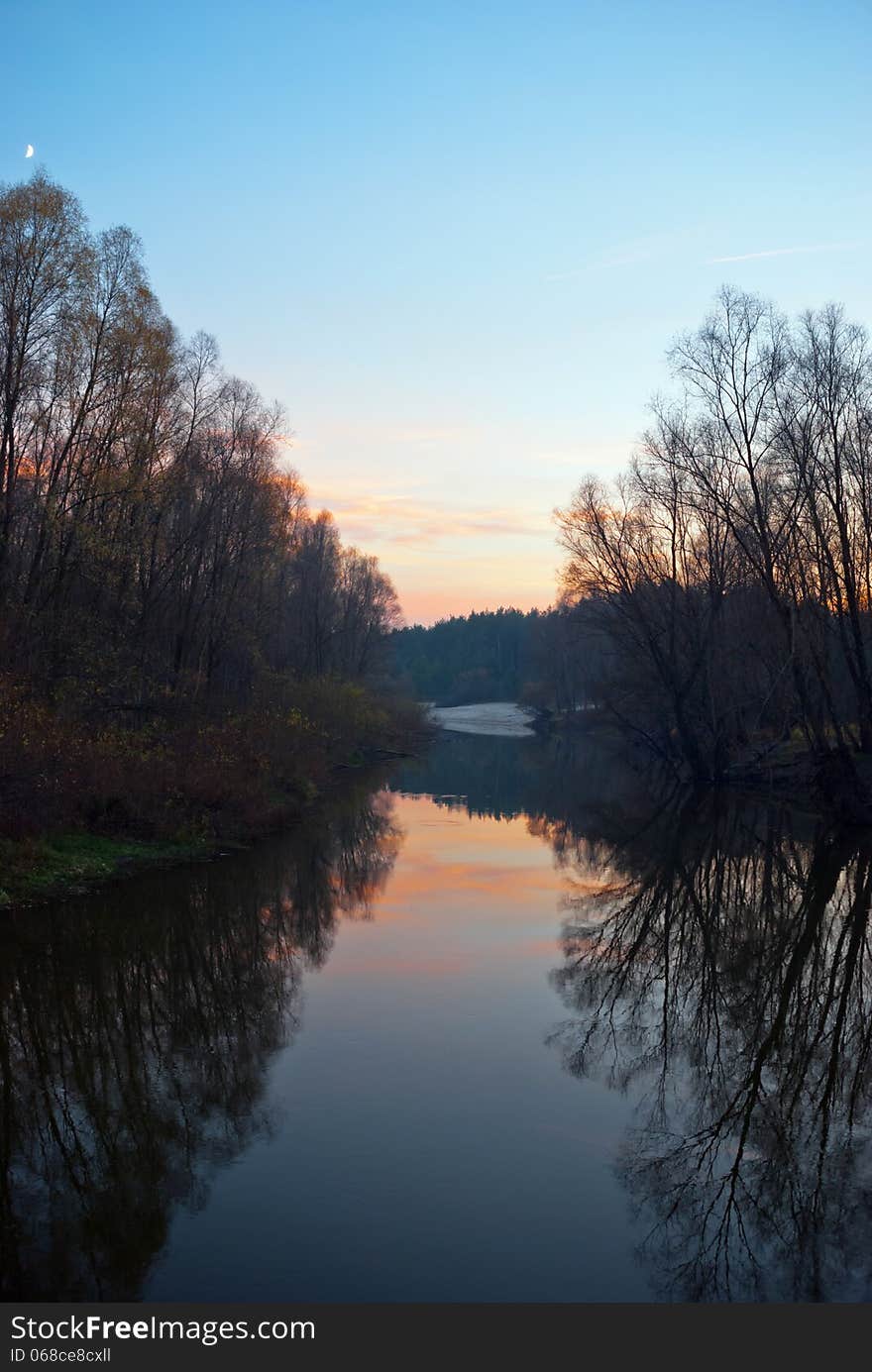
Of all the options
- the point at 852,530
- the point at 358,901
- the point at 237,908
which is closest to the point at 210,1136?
the point at 237,908

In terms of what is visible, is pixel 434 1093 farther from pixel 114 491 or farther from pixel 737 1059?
pixel 114 491

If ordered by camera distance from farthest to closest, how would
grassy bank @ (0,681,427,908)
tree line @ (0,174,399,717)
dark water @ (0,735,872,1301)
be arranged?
tree line @ (0,174,399,717), grassy bank @ (0,681,427,908), dark water @ (0,735,872,1301)

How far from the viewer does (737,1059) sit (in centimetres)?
971

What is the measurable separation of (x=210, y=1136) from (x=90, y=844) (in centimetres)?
1096

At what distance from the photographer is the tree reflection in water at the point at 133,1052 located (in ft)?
20.2

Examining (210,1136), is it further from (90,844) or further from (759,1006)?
(90,844)

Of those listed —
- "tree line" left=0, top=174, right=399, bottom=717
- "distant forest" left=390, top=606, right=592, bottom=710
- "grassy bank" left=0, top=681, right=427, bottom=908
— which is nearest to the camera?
"grassy bank" left=0, top=681, right=427, bottom=908

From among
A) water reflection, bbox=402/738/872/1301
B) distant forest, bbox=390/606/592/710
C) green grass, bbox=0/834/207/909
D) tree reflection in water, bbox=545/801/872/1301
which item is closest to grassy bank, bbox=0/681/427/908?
green grass, bbox=0/834/207/909

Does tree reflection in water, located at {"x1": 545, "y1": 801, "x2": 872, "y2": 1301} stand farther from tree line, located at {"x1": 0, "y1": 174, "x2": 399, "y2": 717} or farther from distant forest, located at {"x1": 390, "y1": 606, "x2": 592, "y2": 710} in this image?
distant forest, located at {"x1": 390, "y1": 606, "x2": 592, "y2": 710}

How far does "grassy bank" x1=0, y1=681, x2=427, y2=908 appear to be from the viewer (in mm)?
15758

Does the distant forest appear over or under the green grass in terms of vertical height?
over

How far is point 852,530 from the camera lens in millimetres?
30578

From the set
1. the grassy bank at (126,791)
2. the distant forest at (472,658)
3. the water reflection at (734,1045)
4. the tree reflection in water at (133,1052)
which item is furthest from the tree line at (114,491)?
the distant forest at (472,658)

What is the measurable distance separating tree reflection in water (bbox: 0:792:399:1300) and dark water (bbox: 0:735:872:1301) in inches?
1.4
